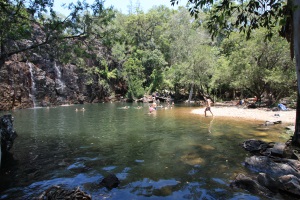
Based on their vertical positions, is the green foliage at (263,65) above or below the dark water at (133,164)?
above

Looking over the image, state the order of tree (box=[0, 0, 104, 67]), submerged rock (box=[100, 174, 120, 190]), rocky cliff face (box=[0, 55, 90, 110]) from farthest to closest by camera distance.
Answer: rocky cliff face (box=[0, 55, 90, 110])
tree (box=[0, 0, 104, 67])
submerged rock (box=[100, 174, 120, 190])

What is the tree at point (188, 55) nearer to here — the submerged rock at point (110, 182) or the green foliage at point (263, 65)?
the green foliage at point (263, 65)

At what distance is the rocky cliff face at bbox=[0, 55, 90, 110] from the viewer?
34719 mm

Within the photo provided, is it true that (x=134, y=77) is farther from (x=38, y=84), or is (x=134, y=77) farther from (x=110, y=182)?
(x=110, y=182)

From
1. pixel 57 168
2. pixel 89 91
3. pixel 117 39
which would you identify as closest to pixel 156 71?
pixel 89 91

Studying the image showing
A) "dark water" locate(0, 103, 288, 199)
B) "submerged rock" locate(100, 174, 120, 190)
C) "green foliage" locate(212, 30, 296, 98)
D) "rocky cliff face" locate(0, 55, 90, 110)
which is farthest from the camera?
"rocky cliff face" locate(0, 55, 90, 110)

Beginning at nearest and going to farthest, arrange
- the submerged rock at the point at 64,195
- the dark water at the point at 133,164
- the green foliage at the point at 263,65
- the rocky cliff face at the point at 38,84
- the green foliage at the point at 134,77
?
the submerged rock at the point at 64,195, the dark water at the point at 133,164, the green foliage at the point at 263,65, the rocky cliff face at the point at 38,84, the green foliage at the point at 134,77

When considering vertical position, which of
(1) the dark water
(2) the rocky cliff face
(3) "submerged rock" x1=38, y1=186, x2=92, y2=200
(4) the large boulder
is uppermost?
(2) the rocky cliff face

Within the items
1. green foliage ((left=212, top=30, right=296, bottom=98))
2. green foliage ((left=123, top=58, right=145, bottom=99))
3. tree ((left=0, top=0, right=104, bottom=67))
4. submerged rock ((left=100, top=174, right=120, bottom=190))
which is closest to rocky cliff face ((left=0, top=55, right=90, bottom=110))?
green foliage ((left=123, top=58, right=145, bottom=99))

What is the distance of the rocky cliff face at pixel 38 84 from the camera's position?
34.7m

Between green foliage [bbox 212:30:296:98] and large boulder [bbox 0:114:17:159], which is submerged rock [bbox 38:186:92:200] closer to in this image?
large boulder [bbox 0:114:17:159]

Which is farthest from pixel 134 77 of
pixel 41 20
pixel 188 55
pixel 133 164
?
Result: pixel 133 164

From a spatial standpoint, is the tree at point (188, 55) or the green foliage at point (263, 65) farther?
the tree at point (188, 55)

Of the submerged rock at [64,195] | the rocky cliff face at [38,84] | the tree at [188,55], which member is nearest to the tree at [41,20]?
the submerged rock at [64,195]
